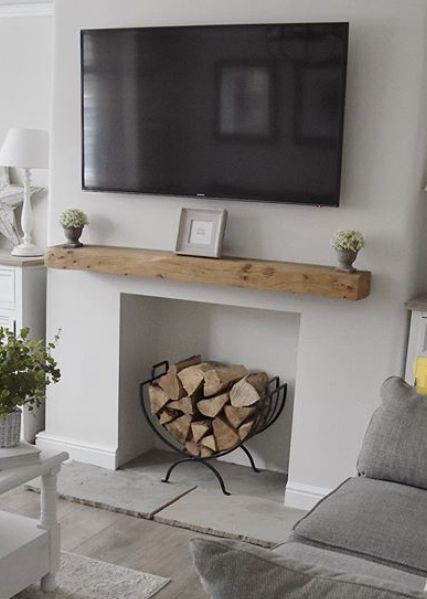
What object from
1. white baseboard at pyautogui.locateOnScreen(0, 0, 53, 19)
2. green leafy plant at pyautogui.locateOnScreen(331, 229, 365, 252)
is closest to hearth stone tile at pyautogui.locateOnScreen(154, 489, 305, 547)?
green leafy plant at pyautogui.locateOnScreen(331, 229, 365, 252)

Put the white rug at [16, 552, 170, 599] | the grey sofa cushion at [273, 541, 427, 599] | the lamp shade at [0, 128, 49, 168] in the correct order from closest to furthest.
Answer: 1. the grey sofa cushion at [273, 541, 427, 599]
2. the white rug at [16, 552, 170, 599]
3. the lamp shade at [0, 128, 49, 168]

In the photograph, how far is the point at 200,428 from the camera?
366cm

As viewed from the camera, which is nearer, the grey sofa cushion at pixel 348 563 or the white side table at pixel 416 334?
the grey sofa cushion at pixel 348 563

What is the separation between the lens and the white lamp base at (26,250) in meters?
4.07

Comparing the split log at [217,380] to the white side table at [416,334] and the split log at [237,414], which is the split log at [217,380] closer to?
the split log at [237,414]

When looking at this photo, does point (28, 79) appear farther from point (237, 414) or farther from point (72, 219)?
point (237, 414)

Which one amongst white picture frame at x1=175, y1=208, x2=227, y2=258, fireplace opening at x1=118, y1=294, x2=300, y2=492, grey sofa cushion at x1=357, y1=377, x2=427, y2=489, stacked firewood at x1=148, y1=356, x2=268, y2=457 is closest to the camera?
grey sofa cushion at x1=357, y1=377, x2=427, y2=489

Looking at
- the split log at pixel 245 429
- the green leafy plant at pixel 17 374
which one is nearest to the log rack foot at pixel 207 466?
the split log at pixel 245 429

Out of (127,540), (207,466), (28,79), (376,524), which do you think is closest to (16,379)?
(127,540)

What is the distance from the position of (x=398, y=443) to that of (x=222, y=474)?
1.55 meters

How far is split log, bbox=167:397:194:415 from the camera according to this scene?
3.68 metres

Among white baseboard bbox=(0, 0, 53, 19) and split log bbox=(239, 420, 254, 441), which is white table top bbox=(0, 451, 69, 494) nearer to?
split log bbox=(239, 420, 254, 441)

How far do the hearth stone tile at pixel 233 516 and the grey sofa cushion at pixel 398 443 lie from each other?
0.83 m

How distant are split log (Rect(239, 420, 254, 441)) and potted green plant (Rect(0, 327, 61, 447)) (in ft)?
3.84
